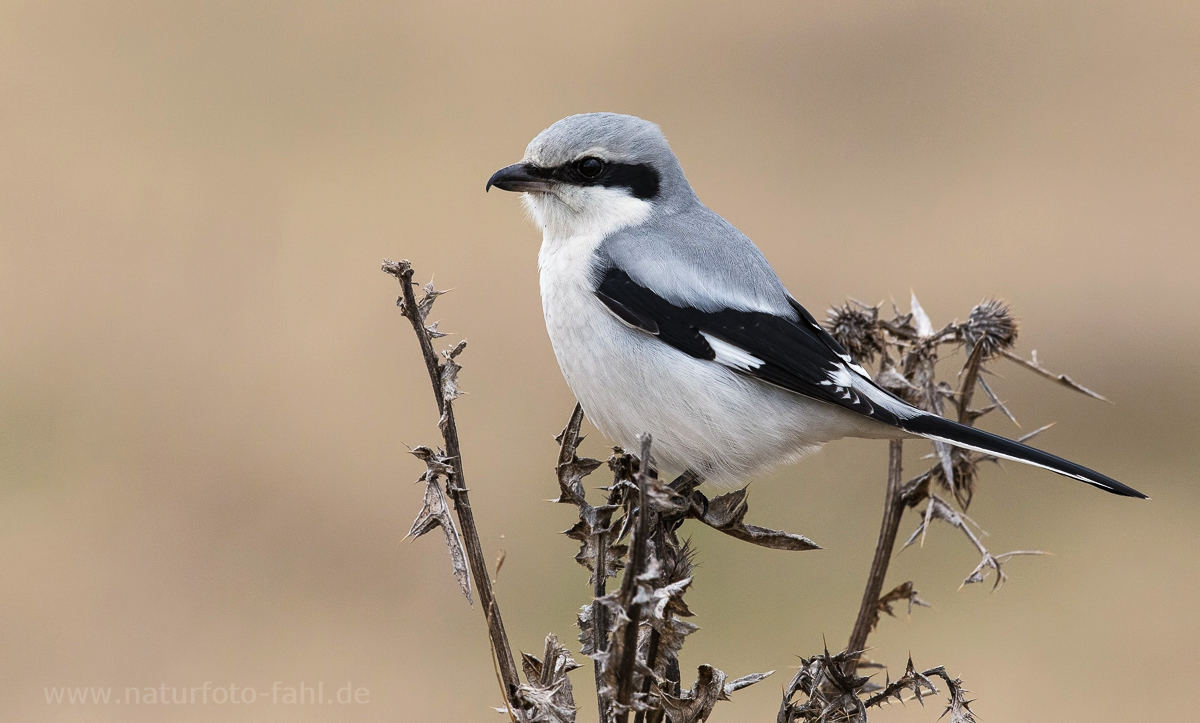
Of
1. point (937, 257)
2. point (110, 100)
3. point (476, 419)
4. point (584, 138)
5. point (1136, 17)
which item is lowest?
point (584, 138)

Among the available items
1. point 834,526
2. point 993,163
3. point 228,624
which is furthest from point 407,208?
point 993,163

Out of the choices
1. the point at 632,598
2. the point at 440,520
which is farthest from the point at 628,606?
the point at 440,520

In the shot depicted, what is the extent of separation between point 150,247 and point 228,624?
2.48 m

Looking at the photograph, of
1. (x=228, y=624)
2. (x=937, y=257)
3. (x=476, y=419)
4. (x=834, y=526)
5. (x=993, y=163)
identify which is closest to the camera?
(x=228, y=624)

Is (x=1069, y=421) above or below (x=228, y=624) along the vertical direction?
above

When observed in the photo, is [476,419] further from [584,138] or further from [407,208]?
[584,138]

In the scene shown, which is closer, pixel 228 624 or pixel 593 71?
pixel 228 624

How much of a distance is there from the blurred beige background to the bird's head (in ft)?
6.48

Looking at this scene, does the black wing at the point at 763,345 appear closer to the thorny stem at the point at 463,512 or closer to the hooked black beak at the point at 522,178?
the hooked black beak at the point at 522,178

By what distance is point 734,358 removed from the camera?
2.41 m

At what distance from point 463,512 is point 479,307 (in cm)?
408

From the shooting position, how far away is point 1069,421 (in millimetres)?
5254

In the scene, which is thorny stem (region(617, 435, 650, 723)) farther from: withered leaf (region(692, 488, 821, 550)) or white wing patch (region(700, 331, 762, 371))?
white wing patch (region(700, 331, 762, 371))

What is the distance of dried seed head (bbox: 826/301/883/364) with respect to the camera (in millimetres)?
2463
